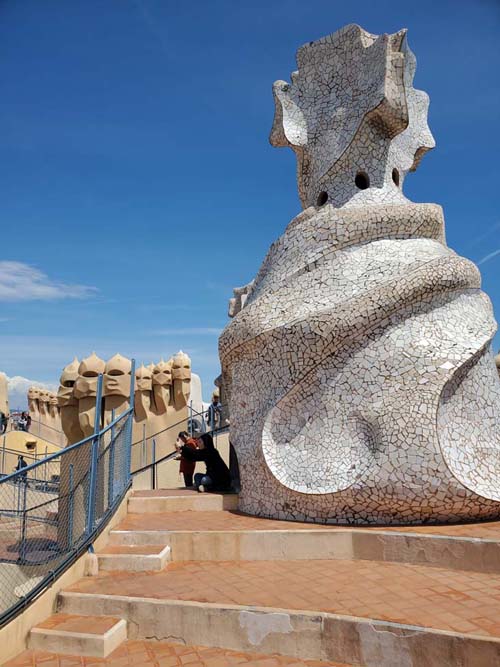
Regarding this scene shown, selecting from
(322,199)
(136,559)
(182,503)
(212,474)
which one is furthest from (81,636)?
(322,199)

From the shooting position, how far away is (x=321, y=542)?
504cm

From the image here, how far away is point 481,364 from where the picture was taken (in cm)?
597

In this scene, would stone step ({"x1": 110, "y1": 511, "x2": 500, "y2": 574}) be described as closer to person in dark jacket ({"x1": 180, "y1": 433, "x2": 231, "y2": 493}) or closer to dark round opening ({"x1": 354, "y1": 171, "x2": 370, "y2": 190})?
person in dark jacket ({"x1": 180, "y1": 433, "x2": 231, "y2": 493})

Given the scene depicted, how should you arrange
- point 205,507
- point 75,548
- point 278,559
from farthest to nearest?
1. point 205,507
2. point 278,559
3. point 75,548

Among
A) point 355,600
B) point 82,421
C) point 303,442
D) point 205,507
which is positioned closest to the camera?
point 355,600

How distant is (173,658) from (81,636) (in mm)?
660

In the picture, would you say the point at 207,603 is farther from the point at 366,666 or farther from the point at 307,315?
the point at 307,315

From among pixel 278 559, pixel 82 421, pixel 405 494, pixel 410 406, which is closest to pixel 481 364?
pixel 410 406

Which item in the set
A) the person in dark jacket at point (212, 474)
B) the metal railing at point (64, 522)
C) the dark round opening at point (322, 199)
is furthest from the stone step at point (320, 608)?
the dark round opening at point (322, 199)

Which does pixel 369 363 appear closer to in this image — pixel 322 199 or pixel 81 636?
pixel 322 199

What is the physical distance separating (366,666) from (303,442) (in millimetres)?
2599

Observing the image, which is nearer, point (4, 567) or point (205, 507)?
point (4, 567)

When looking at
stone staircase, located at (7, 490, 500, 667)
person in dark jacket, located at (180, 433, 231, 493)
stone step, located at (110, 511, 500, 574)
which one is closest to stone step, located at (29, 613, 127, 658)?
stone staircase, located at (7, 490, 500, 667)

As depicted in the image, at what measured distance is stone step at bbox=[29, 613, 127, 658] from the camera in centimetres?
376
